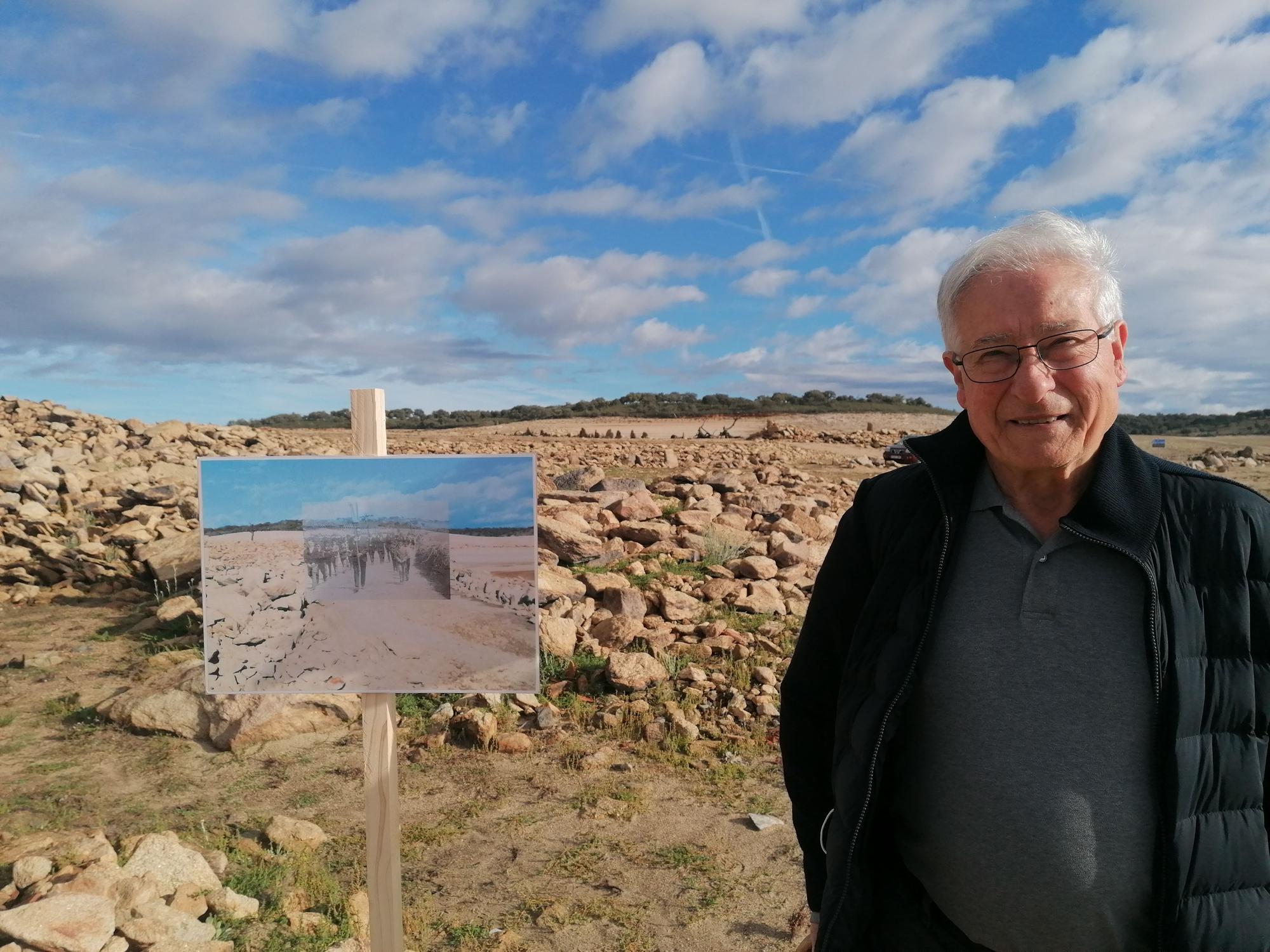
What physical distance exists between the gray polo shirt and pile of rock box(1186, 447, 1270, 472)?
26.3 m

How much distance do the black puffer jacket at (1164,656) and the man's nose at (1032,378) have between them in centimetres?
23

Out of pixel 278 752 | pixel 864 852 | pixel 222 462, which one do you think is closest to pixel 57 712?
pixel 278 752

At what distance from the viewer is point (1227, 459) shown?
2788cm

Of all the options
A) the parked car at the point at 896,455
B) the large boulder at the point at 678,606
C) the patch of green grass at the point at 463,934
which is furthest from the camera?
the parked car at the point at 896,455

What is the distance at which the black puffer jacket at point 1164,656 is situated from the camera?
1.78 metres

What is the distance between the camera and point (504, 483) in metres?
3.21

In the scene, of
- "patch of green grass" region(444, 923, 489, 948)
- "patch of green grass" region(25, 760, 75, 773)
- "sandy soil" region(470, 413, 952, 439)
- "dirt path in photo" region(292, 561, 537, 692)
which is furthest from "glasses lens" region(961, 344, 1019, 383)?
"sandy soil" region(470, 413, 952, 439)

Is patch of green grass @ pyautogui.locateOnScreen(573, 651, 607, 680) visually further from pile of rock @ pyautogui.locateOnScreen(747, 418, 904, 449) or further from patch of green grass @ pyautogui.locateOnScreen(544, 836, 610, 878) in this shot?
pile of rock @ pyautogui.locateOnScreen(747, 418, 904, 449)

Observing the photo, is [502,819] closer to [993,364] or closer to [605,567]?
[993,364]

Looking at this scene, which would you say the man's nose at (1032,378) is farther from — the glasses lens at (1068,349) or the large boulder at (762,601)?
the large boulder at (762,601)

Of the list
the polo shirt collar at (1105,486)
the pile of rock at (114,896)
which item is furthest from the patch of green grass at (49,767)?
the polo shirt collar at (1105,486)

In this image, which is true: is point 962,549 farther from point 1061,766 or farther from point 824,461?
point 824,461

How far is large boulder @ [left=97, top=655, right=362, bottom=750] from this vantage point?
562cm

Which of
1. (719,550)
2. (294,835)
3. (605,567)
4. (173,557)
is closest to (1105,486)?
(294,835)
